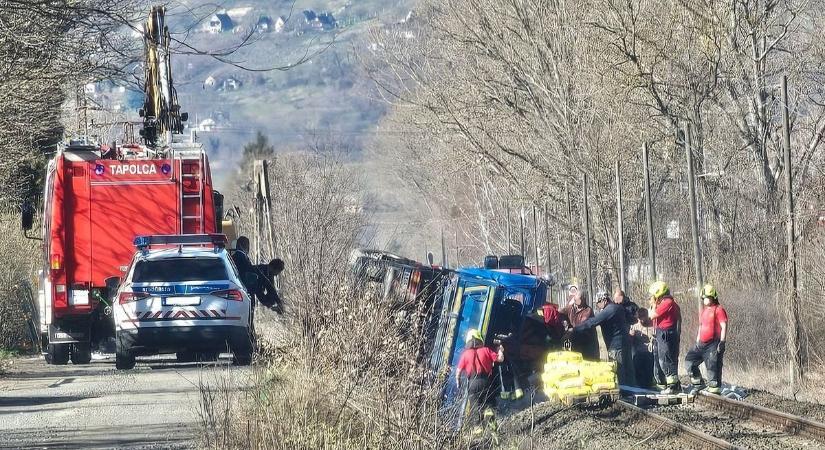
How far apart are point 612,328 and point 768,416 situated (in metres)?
3.91

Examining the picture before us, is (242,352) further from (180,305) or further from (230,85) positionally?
(230,85)

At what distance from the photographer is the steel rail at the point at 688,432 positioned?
570 inches

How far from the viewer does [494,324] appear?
2041 cm

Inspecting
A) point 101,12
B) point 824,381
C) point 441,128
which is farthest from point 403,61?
point 101,12

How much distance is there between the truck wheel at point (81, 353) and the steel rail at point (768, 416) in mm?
10334

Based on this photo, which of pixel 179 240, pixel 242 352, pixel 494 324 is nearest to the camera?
pixel 242 352

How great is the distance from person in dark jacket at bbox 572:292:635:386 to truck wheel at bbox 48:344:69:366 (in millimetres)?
9211

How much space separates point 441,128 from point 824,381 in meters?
20.8

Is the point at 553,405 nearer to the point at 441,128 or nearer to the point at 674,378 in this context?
the point at 674,378

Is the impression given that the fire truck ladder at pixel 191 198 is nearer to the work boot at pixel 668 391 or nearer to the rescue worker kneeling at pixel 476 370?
the rescue worker kneeling at pixel 476 370

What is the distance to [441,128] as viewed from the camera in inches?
1624

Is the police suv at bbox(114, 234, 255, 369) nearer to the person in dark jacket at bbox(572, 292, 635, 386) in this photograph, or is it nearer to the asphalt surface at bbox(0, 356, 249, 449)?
the asphalt surface at bbox(0, 356, 249, 449)

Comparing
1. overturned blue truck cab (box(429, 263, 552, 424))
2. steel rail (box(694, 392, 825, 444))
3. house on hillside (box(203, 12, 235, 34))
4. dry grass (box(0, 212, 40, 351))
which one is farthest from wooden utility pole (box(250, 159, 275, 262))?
steel rail (box(694, 392, 825, 444))

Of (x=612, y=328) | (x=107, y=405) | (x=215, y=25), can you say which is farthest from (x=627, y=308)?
(x=215, y=25)
